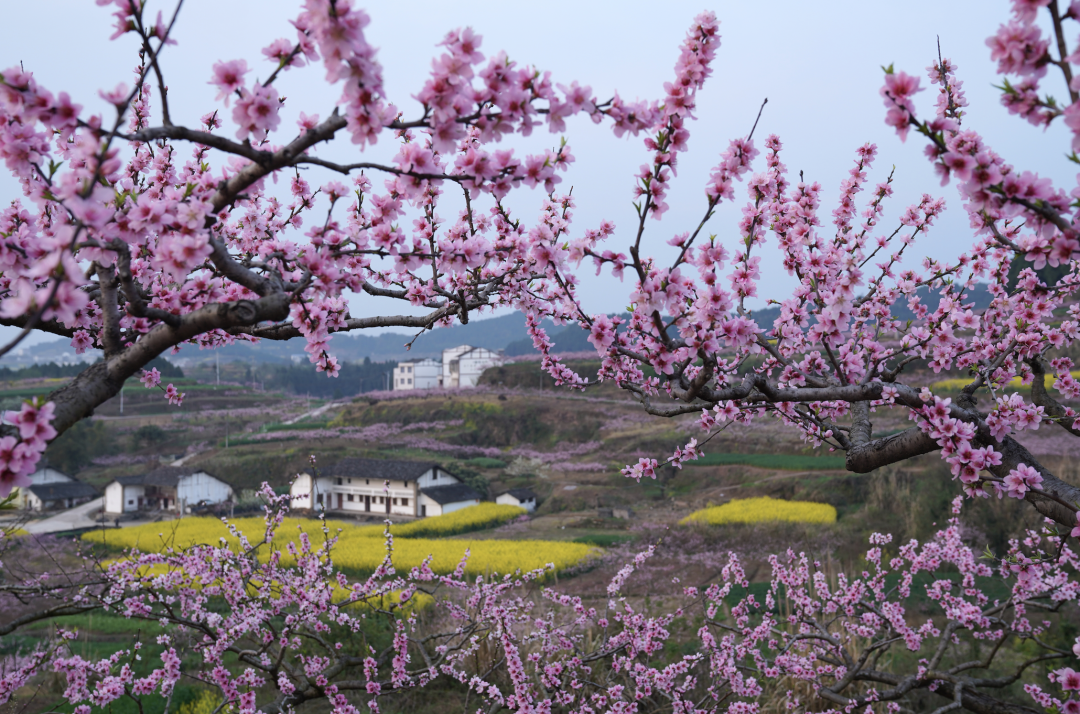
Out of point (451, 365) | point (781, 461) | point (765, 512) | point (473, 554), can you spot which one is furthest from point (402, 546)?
point (451, 365)

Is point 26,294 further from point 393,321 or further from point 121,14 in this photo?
point 393,321

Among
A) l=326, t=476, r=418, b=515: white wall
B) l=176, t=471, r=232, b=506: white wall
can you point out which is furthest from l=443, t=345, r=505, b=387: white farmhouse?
l=326, t=476, r=418, b=515: white wall

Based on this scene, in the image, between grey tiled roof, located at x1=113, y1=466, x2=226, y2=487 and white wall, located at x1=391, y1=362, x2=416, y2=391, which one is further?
white wall, located at x1=391, y1=362, x2=416, y2=391

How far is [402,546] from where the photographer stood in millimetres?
21938

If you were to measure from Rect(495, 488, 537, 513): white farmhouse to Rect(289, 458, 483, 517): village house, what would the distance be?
1455mm

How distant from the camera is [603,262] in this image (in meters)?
2.76

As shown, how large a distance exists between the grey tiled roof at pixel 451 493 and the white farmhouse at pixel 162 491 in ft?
39.9

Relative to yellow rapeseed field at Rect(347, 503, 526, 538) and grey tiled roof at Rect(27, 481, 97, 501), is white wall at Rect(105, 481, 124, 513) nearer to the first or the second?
grey tiled roof at Rect(27, 481, 97, 501)

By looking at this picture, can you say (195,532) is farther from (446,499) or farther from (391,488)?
(446,499)

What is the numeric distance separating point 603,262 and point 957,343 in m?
A: 2.51

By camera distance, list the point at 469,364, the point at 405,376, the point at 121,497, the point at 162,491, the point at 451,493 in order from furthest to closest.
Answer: the point at 405,376, the point at 469,364, the point at 162,491, the point at 121,497, the point at 451,493

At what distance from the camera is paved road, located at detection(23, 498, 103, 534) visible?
29.2m

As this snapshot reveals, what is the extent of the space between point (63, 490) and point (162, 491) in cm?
641

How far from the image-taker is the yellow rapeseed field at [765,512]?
20.0 metres
